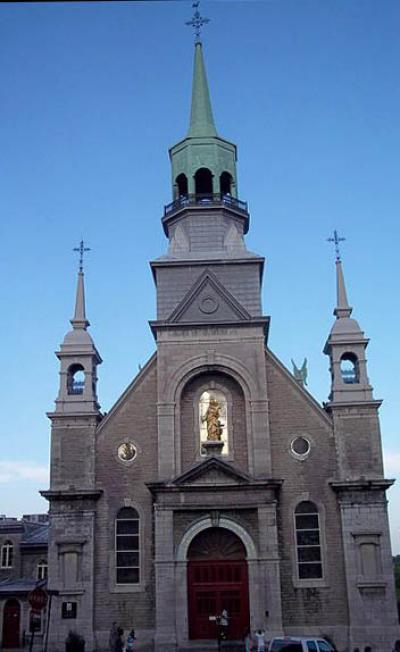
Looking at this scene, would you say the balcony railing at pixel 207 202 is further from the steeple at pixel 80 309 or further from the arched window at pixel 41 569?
the arched window at pixel 41 569

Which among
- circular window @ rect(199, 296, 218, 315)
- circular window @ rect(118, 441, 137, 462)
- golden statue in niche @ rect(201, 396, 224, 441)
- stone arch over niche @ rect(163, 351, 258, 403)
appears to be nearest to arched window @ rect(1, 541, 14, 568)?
circular window @ rect(118, 441, 137, 462)

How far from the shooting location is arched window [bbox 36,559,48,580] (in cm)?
4688

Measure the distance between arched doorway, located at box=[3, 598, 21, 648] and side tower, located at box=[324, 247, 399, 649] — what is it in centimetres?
2030

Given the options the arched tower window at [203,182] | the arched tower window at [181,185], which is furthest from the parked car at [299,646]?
the arched tower window at [181,185]

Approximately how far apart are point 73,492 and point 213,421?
671cm

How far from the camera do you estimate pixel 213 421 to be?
110 ft

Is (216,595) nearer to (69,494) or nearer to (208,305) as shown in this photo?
(69,494)

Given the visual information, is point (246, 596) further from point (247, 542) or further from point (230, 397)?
point (230, 397)

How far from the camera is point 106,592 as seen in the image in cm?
→ 3142

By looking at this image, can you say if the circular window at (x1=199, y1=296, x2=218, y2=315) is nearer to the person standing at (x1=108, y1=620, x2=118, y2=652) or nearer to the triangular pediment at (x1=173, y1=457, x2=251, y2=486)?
the triangular pediment at (x1=173, y1=457, x2=251, y2=486)

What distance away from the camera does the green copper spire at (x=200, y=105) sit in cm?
4112

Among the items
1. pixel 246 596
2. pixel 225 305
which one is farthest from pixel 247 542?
pixel 225 305

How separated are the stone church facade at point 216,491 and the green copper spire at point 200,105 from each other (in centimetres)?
904

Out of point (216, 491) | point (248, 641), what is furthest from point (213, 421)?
point (248, 641)
